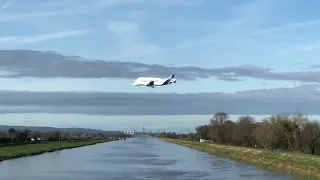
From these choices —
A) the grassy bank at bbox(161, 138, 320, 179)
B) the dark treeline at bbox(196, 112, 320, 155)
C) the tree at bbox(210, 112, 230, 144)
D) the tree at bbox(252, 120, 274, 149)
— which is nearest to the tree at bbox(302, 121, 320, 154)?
the dark treeline at bbox(196, 112, 320, 155)

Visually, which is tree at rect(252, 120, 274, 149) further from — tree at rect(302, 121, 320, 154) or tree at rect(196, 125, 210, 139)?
tree at rect(196, 125, 210, 139)

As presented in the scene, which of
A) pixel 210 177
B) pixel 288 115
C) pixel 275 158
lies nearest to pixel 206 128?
pixel 288 115

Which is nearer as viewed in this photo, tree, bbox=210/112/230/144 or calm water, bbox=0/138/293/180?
calm water, bbox=0/138/293/180

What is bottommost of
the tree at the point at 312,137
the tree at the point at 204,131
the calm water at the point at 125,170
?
the calm water at the point at 125,170

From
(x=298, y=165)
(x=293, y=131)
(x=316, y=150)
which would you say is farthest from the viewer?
(x=293, y=131)

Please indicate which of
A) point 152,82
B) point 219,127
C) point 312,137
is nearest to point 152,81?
point 152,82

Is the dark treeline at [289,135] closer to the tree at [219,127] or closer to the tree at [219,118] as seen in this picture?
the tree at [219,127]

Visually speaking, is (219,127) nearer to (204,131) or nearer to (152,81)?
(204,131)

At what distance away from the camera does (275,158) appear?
4950cm

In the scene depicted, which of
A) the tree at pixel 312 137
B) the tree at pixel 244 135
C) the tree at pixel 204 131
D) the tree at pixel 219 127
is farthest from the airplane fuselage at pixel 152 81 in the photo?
the tree at pixel 204 131

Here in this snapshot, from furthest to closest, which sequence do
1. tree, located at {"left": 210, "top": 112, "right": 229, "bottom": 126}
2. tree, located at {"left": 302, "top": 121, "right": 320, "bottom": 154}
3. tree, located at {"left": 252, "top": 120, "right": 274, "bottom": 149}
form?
tree, located at {"left": 210, "top": 112, "right": 229, "bottom": 126} → tree, located at {"left": 252, "top": 120, "right": 274, "bottom": 149} → tree, located at {"left": 302, "top": 121, "right": 320, "bottom": 154}

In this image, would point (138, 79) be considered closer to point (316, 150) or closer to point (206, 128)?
point (316, 150)

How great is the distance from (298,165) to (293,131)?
33.4 metres

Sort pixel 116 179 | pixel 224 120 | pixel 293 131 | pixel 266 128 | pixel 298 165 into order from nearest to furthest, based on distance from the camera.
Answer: pixel 116 179 → pixel 298 165 → pixel 293 131 → pixel 266 128 → pixel 224 120
